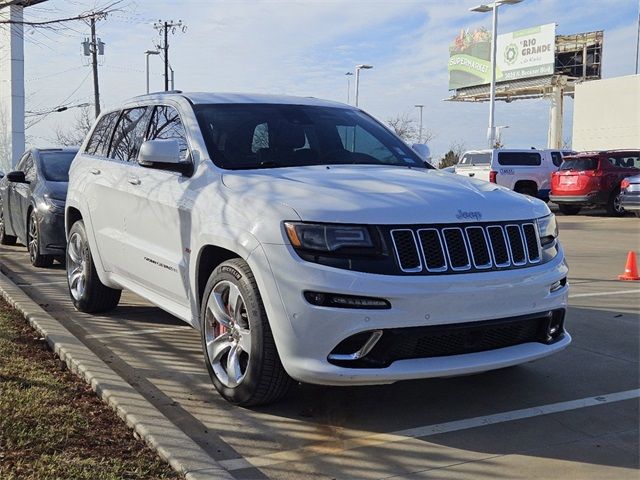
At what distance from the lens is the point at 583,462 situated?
3.62 meters

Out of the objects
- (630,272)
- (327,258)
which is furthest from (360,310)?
(630,272)

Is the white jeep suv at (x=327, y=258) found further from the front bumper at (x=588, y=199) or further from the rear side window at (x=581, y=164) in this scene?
the rear side window at (x=581, y=164)

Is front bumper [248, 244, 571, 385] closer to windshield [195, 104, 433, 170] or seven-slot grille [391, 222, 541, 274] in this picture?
seven-slot grille [391, 222, 541, 274]

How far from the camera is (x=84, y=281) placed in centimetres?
667

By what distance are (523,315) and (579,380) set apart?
1.14 metres

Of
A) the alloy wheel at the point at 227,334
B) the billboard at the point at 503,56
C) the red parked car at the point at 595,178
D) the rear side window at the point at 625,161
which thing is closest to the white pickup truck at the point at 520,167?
the red parked car at the point at 595,178

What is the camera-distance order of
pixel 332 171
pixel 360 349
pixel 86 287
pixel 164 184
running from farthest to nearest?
pixel 86 287 → pixel 164 184 → pixel 332 171 → pixel 360 349

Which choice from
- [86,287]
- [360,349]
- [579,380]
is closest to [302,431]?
[360,349]

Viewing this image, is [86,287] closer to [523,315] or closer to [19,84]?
[523,315]

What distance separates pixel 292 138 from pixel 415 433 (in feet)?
7.43

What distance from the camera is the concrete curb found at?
11.0 feet

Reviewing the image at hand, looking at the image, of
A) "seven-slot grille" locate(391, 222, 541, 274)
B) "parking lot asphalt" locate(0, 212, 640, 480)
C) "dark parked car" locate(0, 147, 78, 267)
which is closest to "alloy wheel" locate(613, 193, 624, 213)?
"dark parked car" locate(0, 147, 78, 267)

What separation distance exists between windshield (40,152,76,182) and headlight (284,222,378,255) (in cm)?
707

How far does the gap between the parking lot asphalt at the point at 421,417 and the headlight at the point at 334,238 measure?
1016mm
